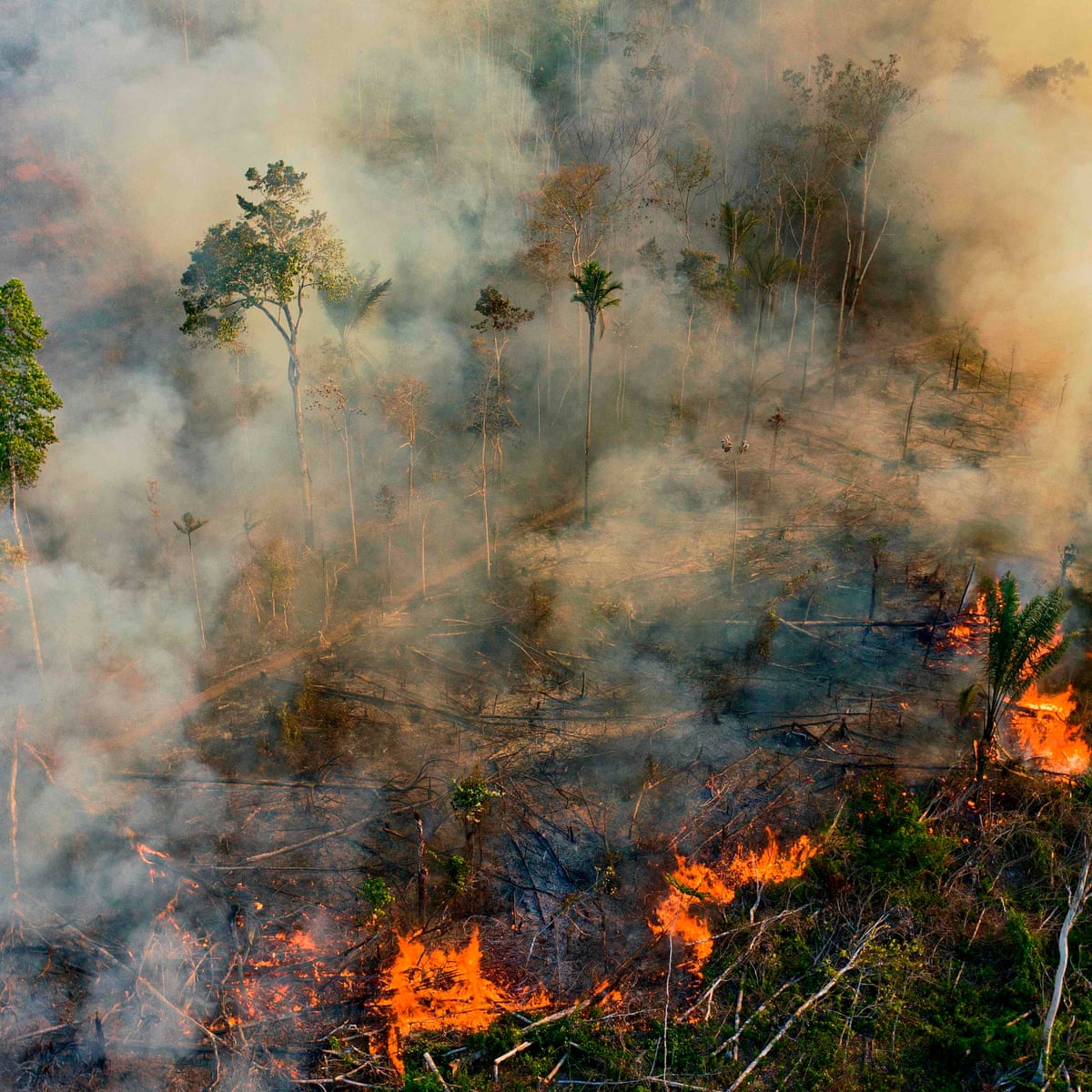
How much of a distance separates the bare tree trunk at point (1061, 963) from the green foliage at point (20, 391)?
576 inches

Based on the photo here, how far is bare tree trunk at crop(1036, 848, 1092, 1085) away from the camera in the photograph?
9.85m

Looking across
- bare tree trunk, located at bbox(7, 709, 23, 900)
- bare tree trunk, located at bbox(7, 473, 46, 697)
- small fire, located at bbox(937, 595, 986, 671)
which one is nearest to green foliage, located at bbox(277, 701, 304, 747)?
→ bare tree trunk, located at bbox(7, 709, 23, 900)

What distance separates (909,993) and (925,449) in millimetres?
14804

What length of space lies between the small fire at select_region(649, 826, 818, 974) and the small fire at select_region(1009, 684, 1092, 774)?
4.06 meters

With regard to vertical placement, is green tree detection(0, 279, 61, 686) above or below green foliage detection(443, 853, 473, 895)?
above

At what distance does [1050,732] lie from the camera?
1452 centimetres

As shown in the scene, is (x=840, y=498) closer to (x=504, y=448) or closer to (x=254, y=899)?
(x=504, y=448)

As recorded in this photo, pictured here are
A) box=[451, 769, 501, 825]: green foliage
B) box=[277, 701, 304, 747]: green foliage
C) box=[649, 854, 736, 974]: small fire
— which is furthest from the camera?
box=[277, 701, 304, 747]: green foliage

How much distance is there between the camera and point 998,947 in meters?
11.4

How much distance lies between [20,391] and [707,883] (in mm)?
11561

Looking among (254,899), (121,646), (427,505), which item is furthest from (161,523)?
(254,899)

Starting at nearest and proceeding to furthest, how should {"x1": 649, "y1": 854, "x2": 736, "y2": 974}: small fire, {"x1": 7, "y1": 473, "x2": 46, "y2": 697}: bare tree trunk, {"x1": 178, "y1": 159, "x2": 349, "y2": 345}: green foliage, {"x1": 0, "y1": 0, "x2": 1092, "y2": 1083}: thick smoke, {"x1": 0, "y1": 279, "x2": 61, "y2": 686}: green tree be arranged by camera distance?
A: {"x1": 649, "y1": 854, "x2": 736, "y2": 974}: small fire < {"x1": 0, "y1": 279, "x2": 61, "y2": 686}: green tree < {"x1": 7, "y1": 473, "x2": 46, "y2": 697}: bare tree trunk < {"x1": 0, "y1": 0, "x2": 1092, "y2": 1083}: thick smoke < {"x1": 178, "y1": 159, "x2": 349, "y2": 345}: green foliage

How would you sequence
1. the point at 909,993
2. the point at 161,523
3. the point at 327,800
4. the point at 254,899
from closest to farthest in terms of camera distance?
the point at 909,993 → the point at 254,899 → the point at 327,800 → the point at 161,523

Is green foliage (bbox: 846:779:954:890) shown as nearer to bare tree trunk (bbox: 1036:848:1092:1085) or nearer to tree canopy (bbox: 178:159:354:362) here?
bare tree trunk (bbox: 1036:848:1092:1085)
